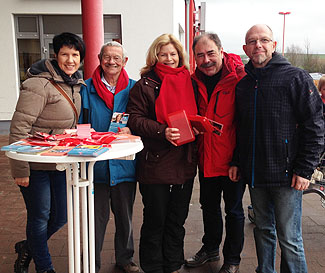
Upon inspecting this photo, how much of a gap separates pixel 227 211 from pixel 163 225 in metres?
0.54

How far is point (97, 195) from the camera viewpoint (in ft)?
9.05

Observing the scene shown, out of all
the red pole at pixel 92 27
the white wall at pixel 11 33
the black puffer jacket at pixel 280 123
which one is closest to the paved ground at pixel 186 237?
the black puffer jacket at pixel 280 123

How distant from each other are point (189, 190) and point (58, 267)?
134 cm

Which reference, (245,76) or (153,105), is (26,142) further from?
(245,76)

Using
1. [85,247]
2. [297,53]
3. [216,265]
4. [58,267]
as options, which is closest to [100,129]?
[85,247]

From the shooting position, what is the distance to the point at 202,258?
121 inches

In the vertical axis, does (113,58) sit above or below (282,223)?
above

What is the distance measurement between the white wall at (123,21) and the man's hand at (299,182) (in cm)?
771

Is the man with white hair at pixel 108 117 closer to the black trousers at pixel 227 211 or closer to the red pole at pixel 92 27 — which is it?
the black trousers at pixel 227 211

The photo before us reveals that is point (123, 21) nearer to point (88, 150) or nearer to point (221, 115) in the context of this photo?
point (221, 115)

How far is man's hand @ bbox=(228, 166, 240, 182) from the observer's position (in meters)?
2.60

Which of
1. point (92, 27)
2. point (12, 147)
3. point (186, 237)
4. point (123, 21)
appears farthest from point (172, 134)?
point (123, 21)

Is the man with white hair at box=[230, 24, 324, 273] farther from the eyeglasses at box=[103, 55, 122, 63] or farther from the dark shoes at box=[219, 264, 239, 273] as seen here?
the eyeglasses at box=[103, 55, 122, 63]

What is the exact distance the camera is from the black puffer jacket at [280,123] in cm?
222
